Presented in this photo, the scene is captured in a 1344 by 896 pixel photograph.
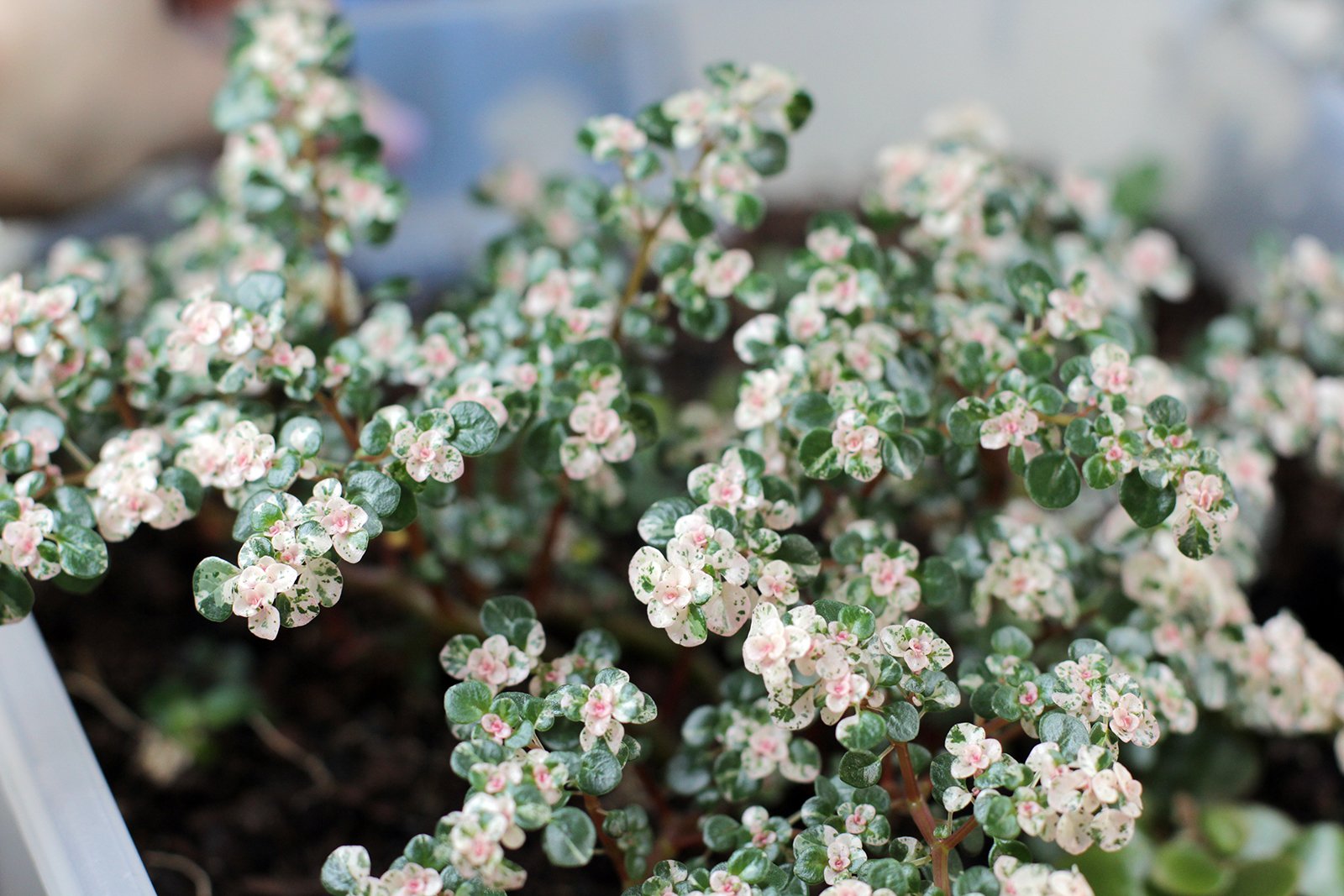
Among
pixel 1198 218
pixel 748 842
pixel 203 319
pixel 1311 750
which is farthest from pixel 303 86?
pixel 1198 218

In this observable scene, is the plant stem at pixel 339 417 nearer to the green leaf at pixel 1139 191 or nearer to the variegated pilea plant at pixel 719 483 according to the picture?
the variegated pilea plant at pixel 719 483

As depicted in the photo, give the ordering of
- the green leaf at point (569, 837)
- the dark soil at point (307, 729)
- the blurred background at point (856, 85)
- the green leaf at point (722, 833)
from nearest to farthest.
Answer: the green leaf at point (569, 837), the green leaf at point (722, 833), the dark soil at point (307, 729), the blurred background at point (856, 85)

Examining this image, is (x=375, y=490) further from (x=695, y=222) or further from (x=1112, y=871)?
(x=1112, y=871)

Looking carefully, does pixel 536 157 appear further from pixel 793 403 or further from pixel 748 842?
pixel 748 842

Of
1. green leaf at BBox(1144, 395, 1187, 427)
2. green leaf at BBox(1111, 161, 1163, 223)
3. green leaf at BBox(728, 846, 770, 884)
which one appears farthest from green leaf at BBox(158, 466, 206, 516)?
green leaf at BBox(1111, 161, 1163, 223)

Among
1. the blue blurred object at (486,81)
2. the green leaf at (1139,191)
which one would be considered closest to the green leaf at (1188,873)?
the green leaf at (1139,191)
